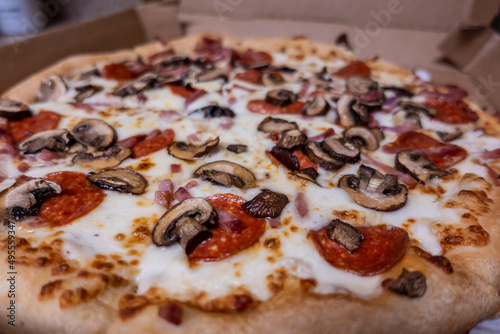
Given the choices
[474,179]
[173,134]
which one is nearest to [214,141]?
[173,134]

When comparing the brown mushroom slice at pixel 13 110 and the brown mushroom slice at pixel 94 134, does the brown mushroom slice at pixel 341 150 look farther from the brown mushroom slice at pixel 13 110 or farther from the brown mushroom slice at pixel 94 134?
the brown mushroom slice at pixel 13 110

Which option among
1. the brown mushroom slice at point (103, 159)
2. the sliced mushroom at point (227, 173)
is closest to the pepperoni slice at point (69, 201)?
the brown mushroom slice at point (103, 159)

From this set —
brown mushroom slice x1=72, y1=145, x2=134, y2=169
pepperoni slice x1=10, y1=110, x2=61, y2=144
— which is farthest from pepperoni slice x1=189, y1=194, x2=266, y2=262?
pepperoni slice x1=10, y1=110, x2=61, y2=144

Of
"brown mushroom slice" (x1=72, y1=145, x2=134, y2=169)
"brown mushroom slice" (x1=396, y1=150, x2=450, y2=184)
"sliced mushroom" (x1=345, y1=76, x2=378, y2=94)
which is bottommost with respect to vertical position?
"brown mushroom slice" (x1=72, y1=145, x2=134, y2=169)

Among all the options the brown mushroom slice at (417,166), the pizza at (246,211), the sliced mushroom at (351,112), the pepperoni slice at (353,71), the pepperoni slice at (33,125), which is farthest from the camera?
the pepperoni slice at (353,71)

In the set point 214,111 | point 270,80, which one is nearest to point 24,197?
point 214,111

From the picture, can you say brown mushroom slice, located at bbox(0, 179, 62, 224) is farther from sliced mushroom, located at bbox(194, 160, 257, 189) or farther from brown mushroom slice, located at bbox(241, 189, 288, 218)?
brown mushroom slice, located at bbox(241, 189, 288, 218)

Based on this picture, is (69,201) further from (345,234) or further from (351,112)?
(351,112)
